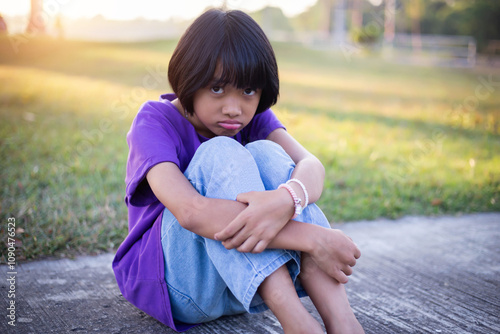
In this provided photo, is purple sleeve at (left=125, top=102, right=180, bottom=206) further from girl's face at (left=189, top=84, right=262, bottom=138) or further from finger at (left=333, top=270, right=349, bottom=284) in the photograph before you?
finger at (left=333, top=270, right=349, bottom=284)

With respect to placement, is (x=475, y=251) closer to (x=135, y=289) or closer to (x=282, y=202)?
(x=282, y=202)

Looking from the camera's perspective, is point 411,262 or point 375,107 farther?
point 375,107

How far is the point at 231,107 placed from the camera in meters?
1.49

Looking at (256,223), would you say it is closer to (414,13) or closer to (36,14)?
(36,14)

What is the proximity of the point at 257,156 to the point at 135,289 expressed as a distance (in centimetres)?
59

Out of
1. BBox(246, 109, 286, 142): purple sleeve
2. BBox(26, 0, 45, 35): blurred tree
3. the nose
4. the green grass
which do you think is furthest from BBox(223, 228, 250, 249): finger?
BBox(26, 0, 45, 35): blurred tree

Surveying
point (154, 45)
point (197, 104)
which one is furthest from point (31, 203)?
point (154, 45)

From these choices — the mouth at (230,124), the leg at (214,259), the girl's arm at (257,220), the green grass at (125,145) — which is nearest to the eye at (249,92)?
the mouth at (230,124)

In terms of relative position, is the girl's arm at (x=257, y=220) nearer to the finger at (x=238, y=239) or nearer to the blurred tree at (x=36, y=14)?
the finger at (x=238, y=239)

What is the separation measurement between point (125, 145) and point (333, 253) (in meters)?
3.14

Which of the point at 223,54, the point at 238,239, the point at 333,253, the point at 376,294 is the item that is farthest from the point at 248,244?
the point at 376,294

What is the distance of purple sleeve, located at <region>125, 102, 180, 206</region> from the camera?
1.38 metres

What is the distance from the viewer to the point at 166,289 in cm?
143

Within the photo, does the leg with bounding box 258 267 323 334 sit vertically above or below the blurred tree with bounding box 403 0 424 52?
below
